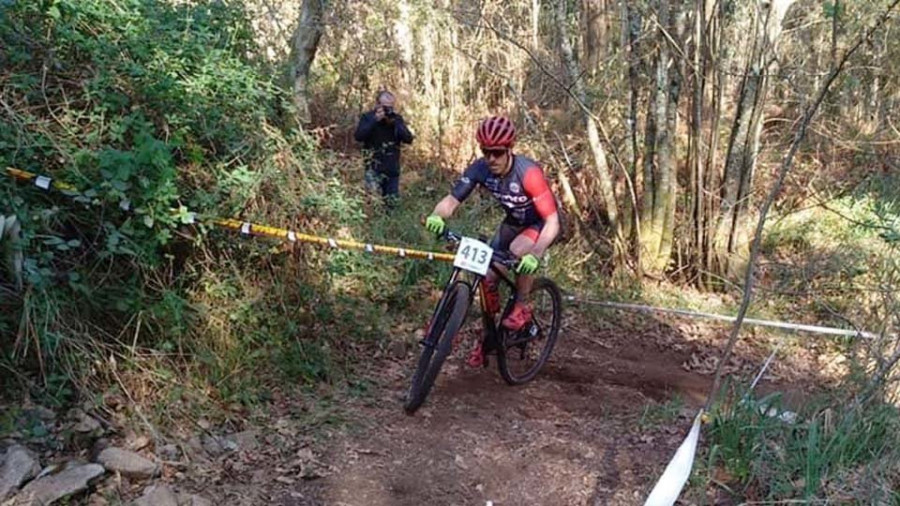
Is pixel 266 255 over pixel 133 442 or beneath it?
over

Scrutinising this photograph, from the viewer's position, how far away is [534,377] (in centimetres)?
544

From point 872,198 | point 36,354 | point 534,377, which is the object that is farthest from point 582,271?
point 36,354

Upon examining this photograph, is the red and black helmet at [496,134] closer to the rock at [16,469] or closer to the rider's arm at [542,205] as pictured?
the rider's arm at [542,205]

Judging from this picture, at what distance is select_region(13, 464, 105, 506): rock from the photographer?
310cm

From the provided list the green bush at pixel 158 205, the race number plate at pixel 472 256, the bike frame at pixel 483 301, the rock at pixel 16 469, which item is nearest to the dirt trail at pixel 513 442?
the bike frame at pixel 483 301

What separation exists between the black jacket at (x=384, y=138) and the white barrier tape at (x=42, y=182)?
5.42m

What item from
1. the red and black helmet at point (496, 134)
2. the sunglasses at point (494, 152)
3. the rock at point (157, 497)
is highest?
the red and black helmet at point (496, 134)

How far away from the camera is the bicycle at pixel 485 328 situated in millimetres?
4457

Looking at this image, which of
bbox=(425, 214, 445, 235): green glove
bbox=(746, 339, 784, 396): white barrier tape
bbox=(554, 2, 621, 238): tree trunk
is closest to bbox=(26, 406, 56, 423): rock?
bbox=(425, 214, 445, 235): green glove

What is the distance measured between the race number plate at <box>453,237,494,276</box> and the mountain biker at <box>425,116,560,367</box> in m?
0.21

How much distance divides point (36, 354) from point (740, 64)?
8.00 metres

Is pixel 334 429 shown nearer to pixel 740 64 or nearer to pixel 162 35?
pixel 162 35

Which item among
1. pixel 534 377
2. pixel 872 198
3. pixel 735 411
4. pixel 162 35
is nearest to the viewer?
pixel 735 411

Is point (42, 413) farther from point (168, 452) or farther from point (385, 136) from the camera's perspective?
point (385, 136)
